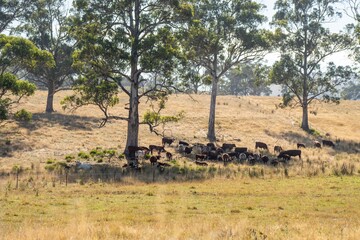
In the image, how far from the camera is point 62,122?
49.9 metres

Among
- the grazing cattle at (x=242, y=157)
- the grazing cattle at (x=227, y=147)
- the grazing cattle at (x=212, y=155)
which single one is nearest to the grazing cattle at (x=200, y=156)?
the grazing cattle at (x=212, y=155)

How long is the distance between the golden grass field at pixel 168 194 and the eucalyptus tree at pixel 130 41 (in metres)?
7.87

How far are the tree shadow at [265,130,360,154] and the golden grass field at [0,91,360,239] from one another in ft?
2.28

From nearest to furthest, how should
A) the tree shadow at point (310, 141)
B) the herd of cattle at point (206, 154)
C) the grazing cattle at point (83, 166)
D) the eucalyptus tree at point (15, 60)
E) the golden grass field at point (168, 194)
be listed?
the golden grass field at point (168, 194) < the grazing cattle at point (83, 166) < the eucalyptus tree at point (15, 60) < the herd of cattle at point (206, 154) < the tree shadow at point (310, 141)

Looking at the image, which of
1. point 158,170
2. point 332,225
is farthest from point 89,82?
point 332,225

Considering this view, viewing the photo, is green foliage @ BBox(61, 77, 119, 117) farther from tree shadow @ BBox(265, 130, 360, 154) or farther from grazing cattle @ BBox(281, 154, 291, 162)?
tree shadow @ BBox(265, 130, 360, 154)

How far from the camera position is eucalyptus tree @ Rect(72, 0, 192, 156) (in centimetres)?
3341

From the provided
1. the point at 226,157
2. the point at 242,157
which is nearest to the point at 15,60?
the point at 226,157

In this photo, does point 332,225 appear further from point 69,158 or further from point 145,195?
point 69,158

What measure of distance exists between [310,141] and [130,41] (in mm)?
32546

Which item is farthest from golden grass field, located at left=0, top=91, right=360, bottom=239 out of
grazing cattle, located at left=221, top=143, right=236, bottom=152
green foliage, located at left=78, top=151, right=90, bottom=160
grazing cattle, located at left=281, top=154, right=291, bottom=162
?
grazing cattle, located at left=221, top=143, right=236, bottom=152

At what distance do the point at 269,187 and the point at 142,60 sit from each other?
15.8m

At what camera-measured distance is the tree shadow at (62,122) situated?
46.8 m

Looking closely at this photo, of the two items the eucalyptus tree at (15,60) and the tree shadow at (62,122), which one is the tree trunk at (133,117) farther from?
the tree shadow at (62,122)
